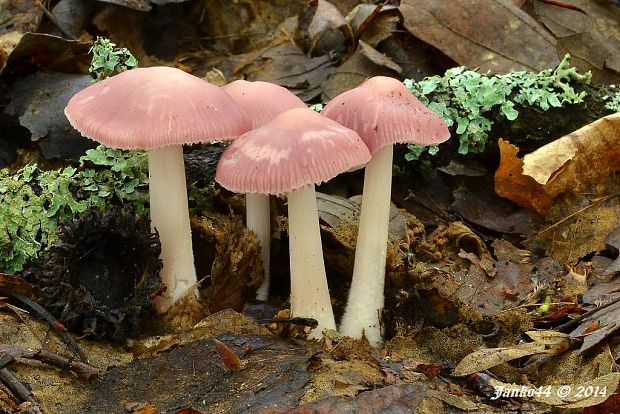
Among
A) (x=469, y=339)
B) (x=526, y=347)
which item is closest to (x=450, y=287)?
(x=469, y=339)

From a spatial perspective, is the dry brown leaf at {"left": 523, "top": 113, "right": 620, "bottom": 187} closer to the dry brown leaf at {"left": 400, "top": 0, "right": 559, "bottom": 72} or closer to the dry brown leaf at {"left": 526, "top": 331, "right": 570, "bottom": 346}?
the dry brown leaf at {"left": 400, "top": 0, "right": 559, "bottom": 72}

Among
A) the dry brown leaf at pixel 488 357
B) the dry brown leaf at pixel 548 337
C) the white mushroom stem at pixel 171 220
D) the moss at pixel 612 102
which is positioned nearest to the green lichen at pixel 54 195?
the white mushroom stem at pixel 171 220

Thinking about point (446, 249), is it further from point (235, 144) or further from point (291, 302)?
point (235, 144)

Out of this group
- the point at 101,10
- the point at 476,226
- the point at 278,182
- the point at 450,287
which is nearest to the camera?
the point at 278,182

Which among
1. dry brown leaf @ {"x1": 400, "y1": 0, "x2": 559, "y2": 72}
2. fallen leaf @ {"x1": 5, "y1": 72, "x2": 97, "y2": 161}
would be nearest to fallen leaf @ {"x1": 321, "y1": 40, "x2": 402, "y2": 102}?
dry brown leaf @ {"x1": 400, "y1": 0, "x2": 559, "y2": 72}

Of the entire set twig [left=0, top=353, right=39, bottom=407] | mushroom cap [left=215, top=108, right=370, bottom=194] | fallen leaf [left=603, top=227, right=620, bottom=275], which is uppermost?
mushroom cap [left=215, top=108, right=370, bottom=194]

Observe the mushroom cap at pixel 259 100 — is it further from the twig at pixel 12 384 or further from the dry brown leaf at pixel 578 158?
the dry brown leaf at pixel 578 158

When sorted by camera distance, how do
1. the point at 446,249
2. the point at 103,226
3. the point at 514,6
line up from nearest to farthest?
1. the point at 103,226
2. the point at 446,249
3. the point at 514,6
